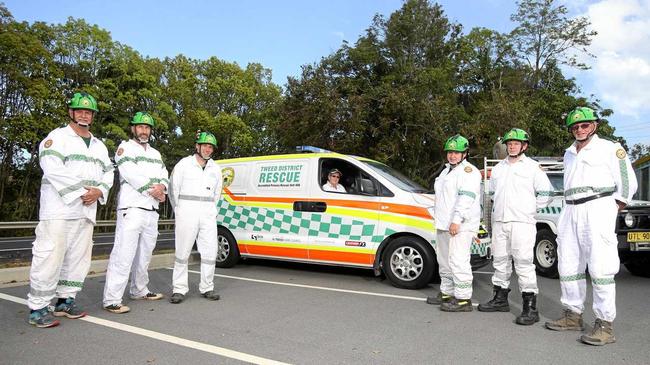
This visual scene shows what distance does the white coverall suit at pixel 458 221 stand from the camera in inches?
217

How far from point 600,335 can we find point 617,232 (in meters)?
3.79

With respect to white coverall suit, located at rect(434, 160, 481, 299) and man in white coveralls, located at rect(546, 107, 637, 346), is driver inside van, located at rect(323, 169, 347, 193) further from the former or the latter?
man in white coveralls, located at rect(546, 107, 637, 346)

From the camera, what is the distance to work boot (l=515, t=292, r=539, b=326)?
193 inches

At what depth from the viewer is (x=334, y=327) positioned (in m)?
4.76

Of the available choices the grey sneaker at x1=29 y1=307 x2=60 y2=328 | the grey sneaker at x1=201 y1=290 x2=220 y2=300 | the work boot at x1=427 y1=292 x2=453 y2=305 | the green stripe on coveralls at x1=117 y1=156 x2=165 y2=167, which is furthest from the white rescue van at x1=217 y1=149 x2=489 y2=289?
the grey sneaker at x1=29 y1=307 x2=60 y2=328

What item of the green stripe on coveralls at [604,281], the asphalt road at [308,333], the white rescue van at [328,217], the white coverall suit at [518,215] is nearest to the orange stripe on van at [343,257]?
the white rescue van at [328,217]

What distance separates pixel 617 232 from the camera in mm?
7391

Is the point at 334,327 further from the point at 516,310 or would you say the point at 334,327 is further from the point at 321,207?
the point at 321,207

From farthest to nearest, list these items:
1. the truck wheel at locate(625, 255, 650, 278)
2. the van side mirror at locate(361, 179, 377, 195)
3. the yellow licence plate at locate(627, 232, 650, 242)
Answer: the truck wheel at locate(625, 255, 650, 278) → the yellow licence plate at locate(627, 232, 650, 242) → the van side mirror at locate(361, 179, 377, 195)

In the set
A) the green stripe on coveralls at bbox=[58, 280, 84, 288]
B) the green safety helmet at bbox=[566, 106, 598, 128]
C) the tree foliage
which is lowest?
the green stripe on coveralls at bbox=[58, 280, 84, 288]

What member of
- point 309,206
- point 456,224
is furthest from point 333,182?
point 456,224

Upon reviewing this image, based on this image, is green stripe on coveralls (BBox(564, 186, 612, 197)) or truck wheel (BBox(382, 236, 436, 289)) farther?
truck wheel (BBox(382, 236, 436, 289))

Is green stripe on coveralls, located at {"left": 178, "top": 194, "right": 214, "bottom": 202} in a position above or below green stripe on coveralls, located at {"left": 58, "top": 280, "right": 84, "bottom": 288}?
above

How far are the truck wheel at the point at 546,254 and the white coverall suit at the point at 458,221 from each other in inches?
128
